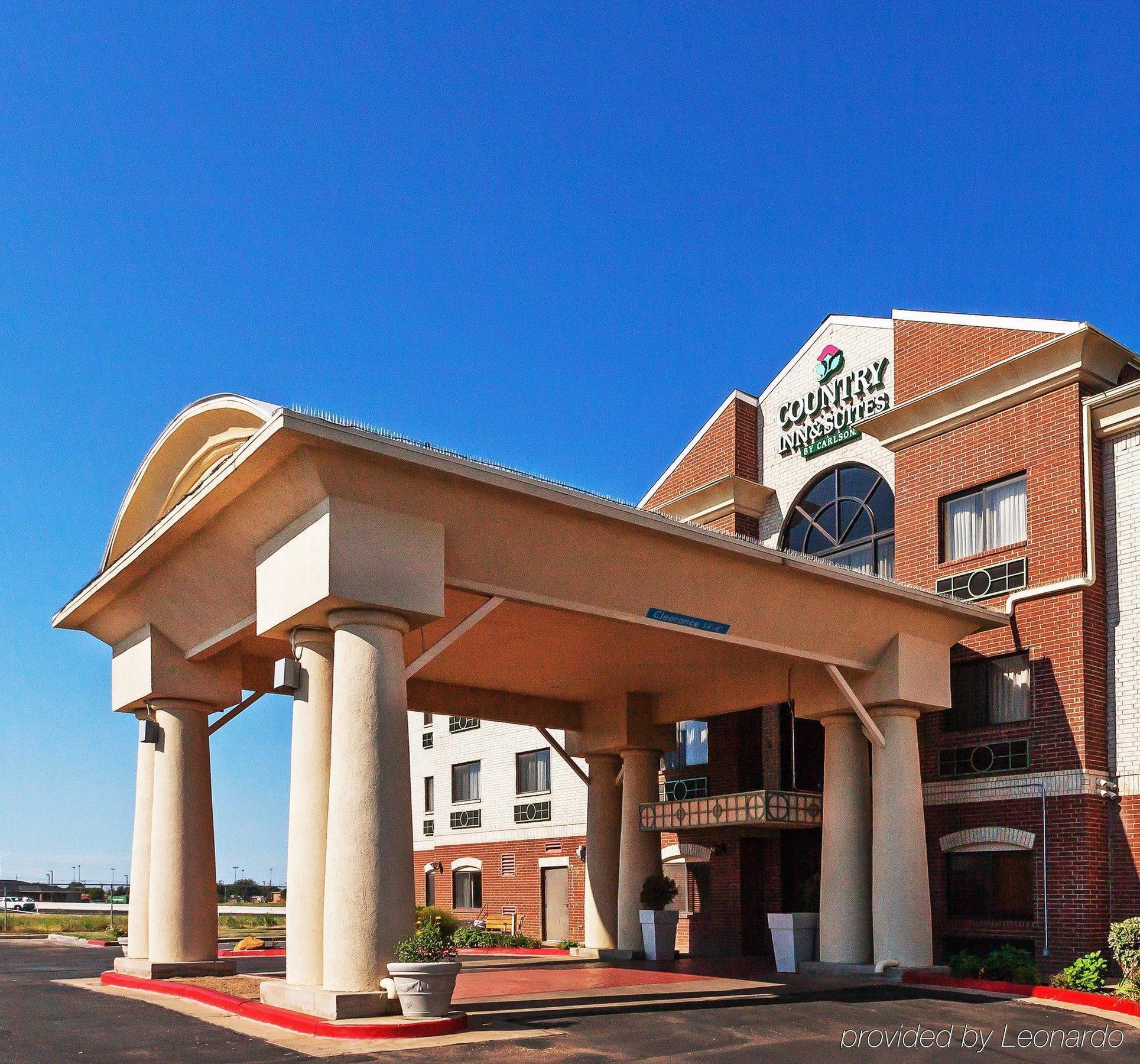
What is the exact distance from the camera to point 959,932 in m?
23.7

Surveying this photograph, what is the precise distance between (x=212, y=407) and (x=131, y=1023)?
9155mm

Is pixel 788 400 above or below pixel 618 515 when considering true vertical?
above

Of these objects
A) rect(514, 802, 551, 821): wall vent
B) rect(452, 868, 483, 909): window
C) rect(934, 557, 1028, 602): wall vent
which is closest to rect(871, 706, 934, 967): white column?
→ rect(934, 557, 1028, 602): wall vent

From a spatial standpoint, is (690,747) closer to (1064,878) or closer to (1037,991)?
(1064,878)

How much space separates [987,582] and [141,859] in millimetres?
17513

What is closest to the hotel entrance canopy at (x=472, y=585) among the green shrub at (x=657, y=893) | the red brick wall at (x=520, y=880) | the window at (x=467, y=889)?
the green shrub at (x=657, y=893)

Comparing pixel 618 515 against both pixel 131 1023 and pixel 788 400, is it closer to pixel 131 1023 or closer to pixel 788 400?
pixel 131 1023

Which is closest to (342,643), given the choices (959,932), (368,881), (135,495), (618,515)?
(368,881)

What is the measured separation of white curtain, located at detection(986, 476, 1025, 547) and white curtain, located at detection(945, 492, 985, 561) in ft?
0.77

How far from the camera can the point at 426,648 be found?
24.2 m

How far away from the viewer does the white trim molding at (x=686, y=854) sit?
2919 cm

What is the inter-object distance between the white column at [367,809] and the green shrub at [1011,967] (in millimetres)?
11440

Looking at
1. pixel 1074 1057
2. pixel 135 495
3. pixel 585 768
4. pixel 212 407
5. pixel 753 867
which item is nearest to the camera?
pixel 1074 1057

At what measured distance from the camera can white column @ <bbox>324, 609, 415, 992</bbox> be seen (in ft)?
48.9
